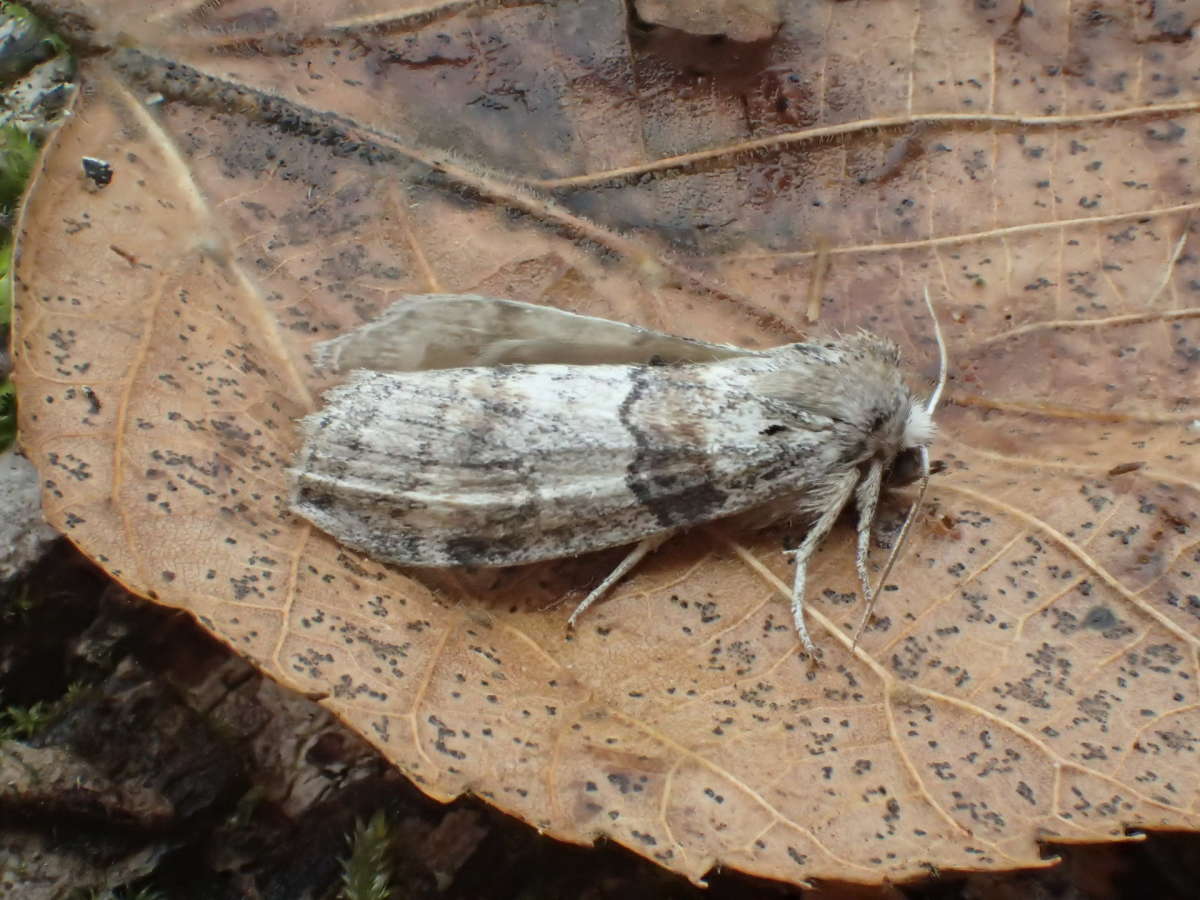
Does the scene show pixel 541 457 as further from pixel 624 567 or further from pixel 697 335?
pixel 697 335

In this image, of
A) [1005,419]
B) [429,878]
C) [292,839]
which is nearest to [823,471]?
[1005,419]

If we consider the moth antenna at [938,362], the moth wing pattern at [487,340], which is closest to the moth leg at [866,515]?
the moth antenna at [938,362]

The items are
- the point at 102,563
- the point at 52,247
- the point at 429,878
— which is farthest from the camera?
the point at 429,878

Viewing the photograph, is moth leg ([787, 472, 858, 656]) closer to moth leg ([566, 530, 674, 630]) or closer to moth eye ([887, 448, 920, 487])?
moth eye ([887, 448, 920, 487])

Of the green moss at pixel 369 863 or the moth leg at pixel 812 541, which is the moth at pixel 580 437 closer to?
the moth leg at pixel 812 541

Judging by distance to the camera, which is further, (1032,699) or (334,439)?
(334,439)

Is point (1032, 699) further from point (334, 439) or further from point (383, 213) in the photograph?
point (383, 213)
